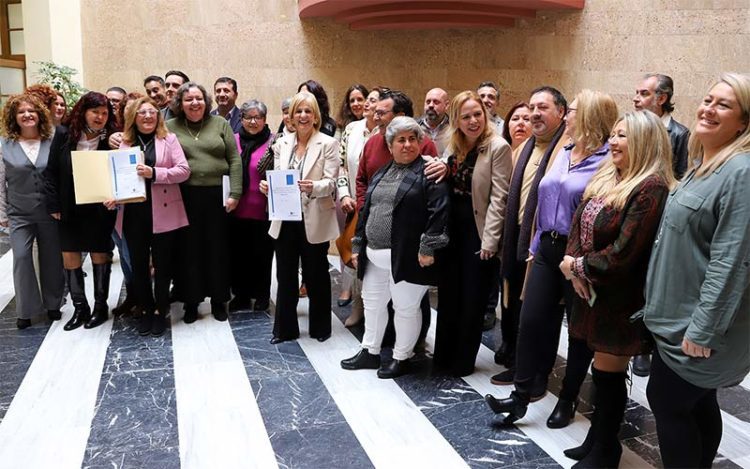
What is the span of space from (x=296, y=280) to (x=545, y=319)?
1.92 meters

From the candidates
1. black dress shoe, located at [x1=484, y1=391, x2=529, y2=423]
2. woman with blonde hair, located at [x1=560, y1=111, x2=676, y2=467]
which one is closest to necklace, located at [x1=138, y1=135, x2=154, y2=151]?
black dress shoe, located at [x1=484, y1=391, x2=529, y2=423]

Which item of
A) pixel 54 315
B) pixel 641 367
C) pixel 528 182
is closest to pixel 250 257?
pixel 54 315

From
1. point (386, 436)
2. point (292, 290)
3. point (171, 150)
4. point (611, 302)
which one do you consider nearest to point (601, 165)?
point (611, 302)

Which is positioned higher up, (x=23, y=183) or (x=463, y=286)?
(x=23, y=183)

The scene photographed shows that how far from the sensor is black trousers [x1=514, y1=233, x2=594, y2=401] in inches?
116

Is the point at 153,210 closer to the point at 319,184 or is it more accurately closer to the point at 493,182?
the point at 319,184

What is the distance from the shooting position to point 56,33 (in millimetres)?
7988

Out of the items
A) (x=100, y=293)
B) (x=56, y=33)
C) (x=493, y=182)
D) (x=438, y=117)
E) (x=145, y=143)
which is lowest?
(x=100, y=293)

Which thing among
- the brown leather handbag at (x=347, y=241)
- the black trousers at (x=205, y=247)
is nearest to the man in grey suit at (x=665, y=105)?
the brown leather handbag at (x=347, y=241)

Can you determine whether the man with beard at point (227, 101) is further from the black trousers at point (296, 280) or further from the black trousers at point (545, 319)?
the black trousers at point (545, 319)

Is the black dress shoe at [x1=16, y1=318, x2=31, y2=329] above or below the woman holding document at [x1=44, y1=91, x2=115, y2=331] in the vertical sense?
below

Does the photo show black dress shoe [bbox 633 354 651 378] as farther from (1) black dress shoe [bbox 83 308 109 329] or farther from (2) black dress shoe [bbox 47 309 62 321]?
(2) black dress shoe [bbox 47 309 62 321]

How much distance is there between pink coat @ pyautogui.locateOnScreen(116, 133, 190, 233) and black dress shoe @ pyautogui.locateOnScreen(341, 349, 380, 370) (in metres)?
1.63

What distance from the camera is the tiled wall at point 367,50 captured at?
261 inches
